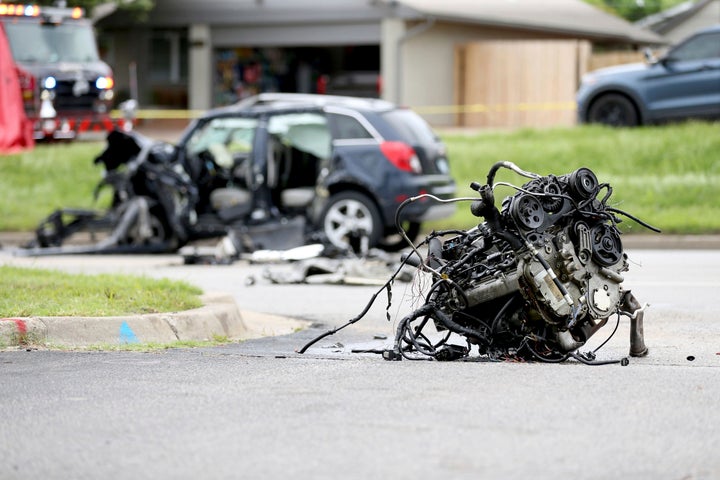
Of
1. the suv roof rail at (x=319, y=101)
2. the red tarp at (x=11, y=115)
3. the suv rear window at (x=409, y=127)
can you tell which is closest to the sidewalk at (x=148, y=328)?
the suv rear window at (x=409, y=127)

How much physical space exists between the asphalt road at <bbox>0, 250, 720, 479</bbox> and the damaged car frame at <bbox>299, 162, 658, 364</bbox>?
0.28 meters

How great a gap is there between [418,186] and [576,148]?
6.39m

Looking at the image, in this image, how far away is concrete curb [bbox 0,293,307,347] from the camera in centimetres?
898

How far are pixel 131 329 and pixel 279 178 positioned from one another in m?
7.02

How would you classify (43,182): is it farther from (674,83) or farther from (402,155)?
(674,83)

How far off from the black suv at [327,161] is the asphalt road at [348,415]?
21.1 feet

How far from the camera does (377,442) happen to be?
5906 mm

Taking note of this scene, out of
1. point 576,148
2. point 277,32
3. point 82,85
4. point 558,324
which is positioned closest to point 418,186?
point 576,148

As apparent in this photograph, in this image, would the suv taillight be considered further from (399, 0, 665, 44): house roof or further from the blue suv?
(399, 0, 665, 44): house roof

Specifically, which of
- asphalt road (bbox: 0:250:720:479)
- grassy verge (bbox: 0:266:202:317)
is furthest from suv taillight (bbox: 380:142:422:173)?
asphalt road (bbox: 0:250:720:479)

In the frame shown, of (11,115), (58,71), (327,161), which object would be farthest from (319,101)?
(58,71)

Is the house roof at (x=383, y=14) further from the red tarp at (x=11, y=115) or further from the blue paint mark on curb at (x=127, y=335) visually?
the blue paint mark on curb at (x=127, y=335)

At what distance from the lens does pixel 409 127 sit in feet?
52.7

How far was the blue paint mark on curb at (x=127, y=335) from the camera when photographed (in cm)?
922
